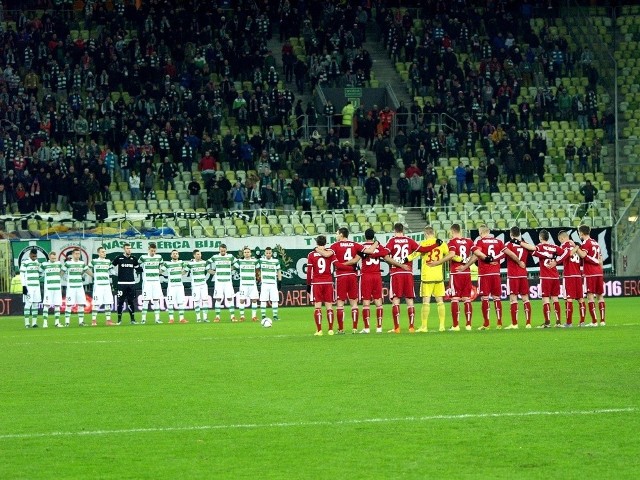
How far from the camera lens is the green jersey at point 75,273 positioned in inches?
1439

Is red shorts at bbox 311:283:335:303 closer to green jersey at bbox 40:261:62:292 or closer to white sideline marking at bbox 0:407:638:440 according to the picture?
green jersey at bbox 40:261:62:292

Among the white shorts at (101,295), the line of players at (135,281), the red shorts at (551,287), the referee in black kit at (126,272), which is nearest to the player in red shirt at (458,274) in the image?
the red shorts at (551,287)

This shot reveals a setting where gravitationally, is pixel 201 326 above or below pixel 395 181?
below

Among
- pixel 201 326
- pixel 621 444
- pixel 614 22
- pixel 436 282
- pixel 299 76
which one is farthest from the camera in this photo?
pixel 614 22

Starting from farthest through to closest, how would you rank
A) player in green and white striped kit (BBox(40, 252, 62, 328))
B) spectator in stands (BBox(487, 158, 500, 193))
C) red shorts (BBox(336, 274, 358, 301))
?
spectator in stands (BBox(487, 158, 500, 193)), player in green and white striped kit (BBox(40, 252, 62, 328)), red shorts (BBox(336, 274, 358, 301))

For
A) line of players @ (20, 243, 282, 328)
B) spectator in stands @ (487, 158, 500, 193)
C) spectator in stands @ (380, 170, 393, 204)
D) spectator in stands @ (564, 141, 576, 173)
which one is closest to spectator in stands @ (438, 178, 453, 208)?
spectator in stands @ (487, 158, 500, 193)

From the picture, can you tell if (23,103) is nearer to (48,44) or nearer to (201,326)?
(48,44)

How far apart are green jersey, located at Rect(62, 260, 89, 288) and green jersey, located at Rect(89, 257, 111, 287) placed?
22.4 inches

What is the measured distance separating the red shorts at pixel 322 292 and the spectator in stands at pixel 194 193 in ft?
67.6

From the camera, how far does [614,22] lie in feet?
197

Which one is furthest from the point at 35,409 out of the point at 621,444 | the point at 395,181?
the point at 395,181

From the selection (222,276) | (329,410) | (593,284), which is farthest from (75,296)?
(329,410)

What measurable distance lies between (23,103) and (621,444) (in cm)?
4017

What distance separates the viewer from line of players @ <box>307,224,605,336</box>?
26.9 meters
